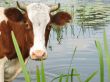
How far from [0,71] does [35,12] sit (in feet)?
3.38

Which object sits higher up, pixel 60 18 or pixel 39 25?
pixel 39 25

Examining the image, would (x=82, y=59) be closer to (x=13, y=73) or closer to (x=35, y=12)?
(x=13, y=73)

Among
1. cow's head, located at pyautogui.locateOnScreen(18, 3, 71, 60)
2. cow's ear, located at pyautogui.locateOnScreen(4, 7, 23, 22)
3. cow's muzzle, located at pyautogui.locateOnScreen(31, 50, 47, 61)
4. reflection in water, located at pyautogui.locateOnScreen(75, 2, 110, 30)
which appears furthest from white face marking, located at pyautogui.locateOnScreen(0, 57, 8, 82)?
Answer: reflection in water, located at pyautogui.locateOnScreen(75, 2, 110, 30)

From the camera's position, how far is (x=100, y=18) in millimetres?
16125

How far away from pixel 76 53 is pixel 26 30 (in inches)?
198

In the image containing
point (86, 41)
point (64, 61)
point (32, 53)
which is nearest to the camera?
point (32, 53)

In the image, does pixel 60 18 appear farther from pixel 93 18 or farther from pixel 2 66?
pixel 93 18

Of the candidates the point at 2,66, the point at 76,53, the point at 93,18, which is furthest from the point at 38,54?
the point at 93,18

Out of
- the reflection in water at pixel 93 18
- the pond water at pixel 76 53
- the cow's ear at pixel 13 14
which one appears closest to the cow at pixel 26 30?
the cow's ear at pixel 13 14

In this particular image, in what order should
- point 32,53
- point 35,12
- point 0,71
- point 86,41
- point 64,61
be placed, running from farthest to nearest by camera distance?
1. point 86,41
2. point 64,61
3. point 0,71
4. point 35,12
5. point 32,53

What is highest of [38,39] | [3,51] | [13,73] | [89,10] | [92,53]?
[38,39]

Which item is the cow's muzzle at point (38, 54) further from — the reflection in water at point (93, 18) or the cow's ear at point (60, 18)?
the reflection in water at point (93, 18)

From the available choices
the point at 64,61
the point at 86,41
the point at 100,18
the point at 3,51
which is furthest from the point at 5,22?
the point at 100,18

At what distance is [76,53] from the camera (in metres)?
10.4
